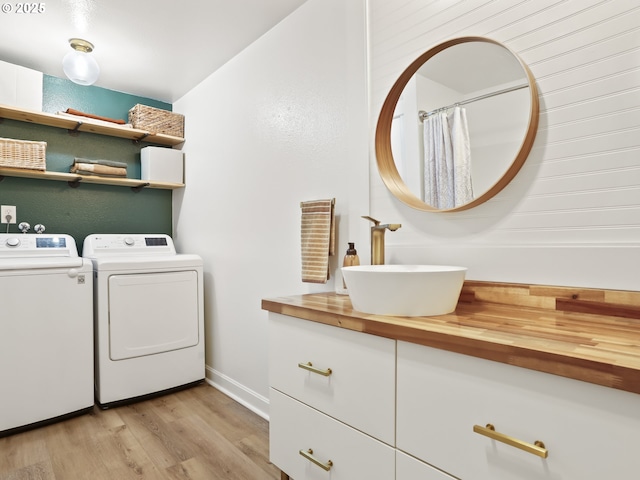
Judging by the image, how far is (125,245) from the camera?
2.88 meters

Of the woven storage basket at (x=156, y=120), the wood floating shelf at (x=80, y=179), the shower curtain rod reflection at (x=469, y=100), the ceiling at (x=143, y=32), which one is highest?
the ceiling at (x=143, y=32)

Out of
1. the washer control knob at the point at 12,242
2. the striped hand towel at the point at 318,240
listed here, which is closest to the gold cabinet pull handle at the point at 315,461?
the striped hand towel at the point at 318,240

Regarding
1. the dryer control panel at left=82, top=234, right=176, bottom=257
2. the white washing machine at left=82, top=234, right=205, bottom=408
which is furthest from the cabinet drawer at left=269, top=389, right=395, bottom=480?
the dryer control panel at left=82, top=234, right=176, bottom=257

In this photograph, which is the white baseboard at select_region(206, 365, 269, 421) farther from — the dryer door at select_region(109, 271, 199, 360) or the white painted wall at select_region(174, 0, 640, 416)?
the dryer door at select_region(109, 271, 199, 360)

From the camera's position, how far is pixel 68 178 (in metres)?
2.83

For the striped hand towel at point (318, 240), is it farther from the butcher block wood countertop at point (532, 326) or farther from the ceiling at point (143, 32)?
the ceiling at point (143, 32)

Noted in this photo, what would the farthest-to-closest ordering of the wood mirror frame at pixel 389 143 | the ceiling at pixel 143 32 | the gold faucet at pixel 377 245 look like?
the ceiling at pixel 143 32 → the gold faucet at pixel 377 245 → the wood mirror frame at pixel 389 143

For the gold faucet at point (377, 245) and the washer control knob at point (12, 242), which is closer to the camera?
the gold faucet at point (377, 245)

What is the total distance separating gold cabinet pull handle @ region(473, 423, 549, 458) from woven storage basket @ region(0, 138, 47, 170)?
3021 mm

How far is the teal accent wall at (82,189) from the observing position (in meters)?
2.75

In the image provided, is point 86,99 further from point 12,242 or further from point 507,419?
point 507,419

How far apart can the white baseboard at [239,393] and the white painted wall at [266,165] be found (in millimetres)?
11

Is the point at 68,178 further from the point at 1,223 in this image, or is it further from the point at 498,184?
the point at 498,184

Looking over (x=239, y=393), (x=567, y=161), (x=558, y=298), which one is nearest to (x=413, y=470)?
(x=558, y=298)
